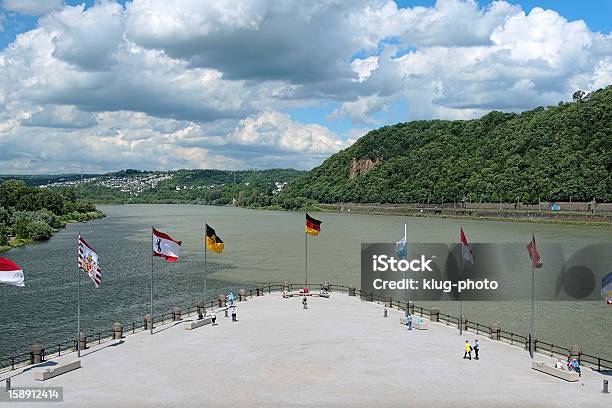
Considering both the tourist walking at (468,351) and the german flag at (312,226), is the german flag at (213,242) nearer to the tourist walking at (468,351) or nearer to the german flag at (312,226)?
the german flag at (312,226)

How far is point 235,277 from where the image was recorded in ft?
238

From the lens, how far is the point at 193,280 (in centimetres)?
7062

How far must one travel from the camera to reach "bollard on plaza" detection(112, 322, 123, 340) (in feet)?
109

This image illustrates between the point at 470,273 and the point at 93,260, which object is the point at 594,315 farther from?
the point at 93,260

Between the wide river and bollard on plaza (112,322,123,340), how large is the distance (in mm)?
10503

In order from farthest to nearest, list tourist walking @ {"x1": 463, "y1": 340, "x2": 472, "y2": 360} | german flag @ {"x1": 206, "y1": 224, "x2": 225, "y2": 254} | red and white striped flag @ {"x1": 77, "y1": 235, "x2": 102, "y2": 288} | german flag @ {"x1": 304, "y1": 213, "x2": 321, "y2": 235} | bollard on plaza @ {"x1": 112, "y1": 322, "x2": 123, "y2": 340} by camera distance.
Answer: german flag @ {"x1": 304, "y1": 213, "x2": 321, "y2": 235}
german flag @ {"x1": 206, "y1": 224, "x2": 225, "y2": 254}
bollard on plaza @ {"x1": 112, "y1": 322, "x2": 123, "y2": 340}
red and white striped flag @ {"x1": 77, "y1": 235, "x2": 102, "y2": 288}
tourist walking @ {"x1": 463, "y1": 340, "x2": 472, "y2": 360}

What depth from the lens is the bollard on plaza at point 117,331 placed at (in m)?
33.4

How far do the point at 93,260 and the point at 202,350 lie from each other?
7112 millimetres

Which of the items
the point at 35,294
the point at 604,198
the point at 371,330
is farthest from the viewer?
the point at 604,198

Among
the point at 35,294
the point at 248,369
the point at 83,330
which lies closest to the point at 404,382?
the point at 248,369

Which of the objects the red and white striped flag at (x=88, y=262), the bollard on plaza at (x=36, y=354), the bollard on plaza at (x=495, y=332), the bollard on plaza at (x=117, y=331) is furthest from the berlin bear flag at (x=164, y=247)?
the bollard on plaza at (x=495, y=332)

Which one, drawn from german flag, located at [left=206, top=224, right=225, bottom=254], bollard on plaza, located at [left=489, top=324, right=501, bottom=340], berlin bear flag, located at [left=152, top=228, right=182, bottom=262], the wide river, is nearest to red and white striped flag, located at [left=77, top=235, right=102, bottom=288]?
berlin bear flag, located at [left=152, top=228, right=182, bottom=262]

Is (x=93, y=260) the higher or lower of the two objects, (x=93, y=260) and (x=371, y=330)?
the higher

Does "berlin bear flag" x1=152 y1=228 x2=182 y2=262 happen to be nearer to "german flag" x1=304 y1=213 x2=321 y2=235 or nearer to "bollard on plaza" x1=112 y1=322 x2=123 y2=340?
"bollard on plaza" x1=112 y1=322 x2=123 y2=340
